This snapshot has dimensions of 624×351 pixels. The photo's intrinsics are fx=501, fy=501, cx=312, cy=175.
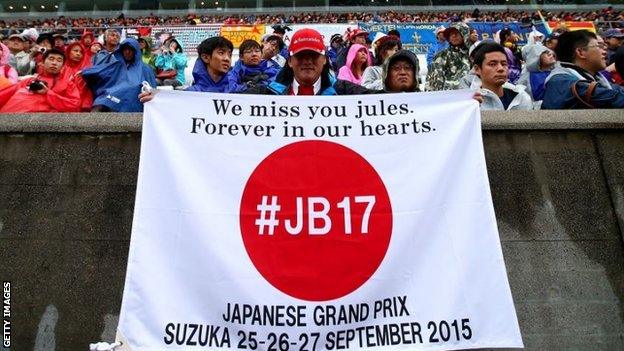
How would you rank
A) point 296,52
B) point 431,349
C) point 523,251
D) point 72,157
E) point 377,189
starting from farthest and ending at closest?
point 296,52, point 72,157, point 523,251, point 377,189, point 431,349

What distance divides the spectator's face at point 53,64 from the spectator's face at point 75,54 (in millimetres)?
797

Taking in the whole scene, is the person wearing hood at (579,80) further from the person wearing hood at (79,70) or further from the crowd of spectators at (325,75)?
the person wearing hood at (79,70)

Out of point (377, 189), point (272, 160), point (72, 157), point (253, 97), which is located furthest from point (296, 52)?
point (72, 157)

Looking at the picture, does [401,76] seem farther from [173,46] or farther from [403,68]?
[173,46]

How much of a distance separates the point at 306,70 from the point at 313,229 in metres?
1.67

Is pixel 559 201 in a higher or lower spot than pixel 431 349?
higher

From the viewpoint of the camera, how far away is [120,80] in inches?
204

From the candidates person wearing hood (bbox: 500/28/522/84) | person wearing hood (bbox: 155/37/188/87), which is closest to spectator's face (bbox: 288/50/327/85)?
person wearing hood (bbox: 500/28/522/84)

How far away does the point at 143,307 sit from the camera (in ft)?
8.92

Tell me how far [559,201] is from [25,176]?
4.01 m

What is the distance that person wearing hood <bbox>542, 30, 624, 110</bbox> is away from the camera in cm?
411

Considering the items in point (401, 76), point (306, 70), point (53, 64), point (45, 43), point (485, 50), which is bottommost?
point (306, 70)

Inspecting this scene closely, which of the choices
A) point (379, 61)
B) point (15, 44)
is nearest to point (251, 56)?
point (379, 61)

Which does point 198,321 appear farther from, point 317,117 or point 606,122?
point 606,122
